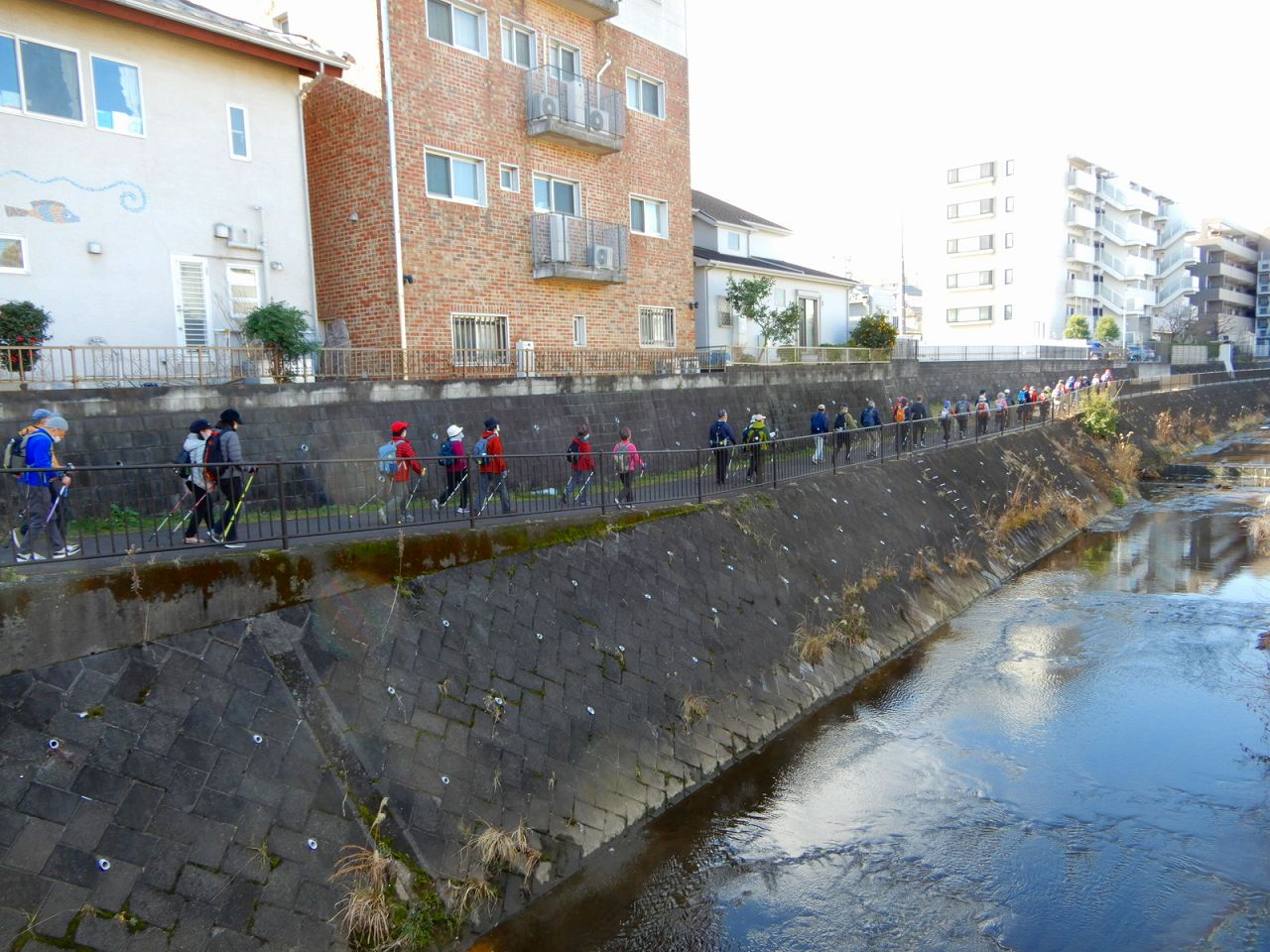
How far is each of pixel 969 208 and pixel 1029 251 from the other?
219 inches

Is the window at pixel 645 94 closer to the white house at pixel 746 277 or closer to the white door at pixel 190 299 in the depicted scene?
the white house at pixel 746 277

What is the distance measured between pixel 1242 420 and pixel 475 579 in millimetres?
56737

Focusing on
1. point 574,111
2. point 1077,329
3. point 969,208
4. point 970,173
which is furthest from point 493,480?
point 970,173

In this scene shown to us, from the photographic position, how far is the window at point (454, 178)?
Result: 18312 millimetres

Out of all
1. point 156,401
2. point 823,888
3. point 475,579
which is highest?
point 156,401

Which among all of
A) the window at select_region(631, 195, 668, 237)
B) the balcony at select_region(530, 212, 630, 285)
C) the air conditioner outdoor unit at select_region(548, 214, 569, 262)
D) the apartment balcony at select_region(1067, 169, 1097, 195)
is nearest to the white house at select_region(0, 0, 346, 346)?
the balcony at select_region(530, 212, 630, 285)

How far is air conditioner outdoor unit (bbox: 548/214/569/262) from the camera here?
20578mm

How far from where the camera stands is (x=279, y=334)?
1386 centimetres

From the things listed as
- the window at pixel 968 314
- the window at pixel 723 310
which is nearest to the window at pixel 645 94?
the window at pixel 723 310

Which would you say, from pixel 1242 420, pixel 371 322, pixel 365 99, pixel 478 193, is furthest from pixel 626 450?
pixel 1242 420

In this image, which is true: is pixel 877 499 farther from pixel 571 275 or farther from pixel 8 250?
pixel 8 250

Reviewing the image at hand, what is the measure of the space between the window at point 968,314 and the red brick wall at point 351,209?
52289mm

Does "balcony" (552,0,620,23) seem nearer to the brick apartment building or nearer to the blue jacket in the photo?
the brick apartment building

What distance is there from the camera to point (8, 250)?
13094 mm
